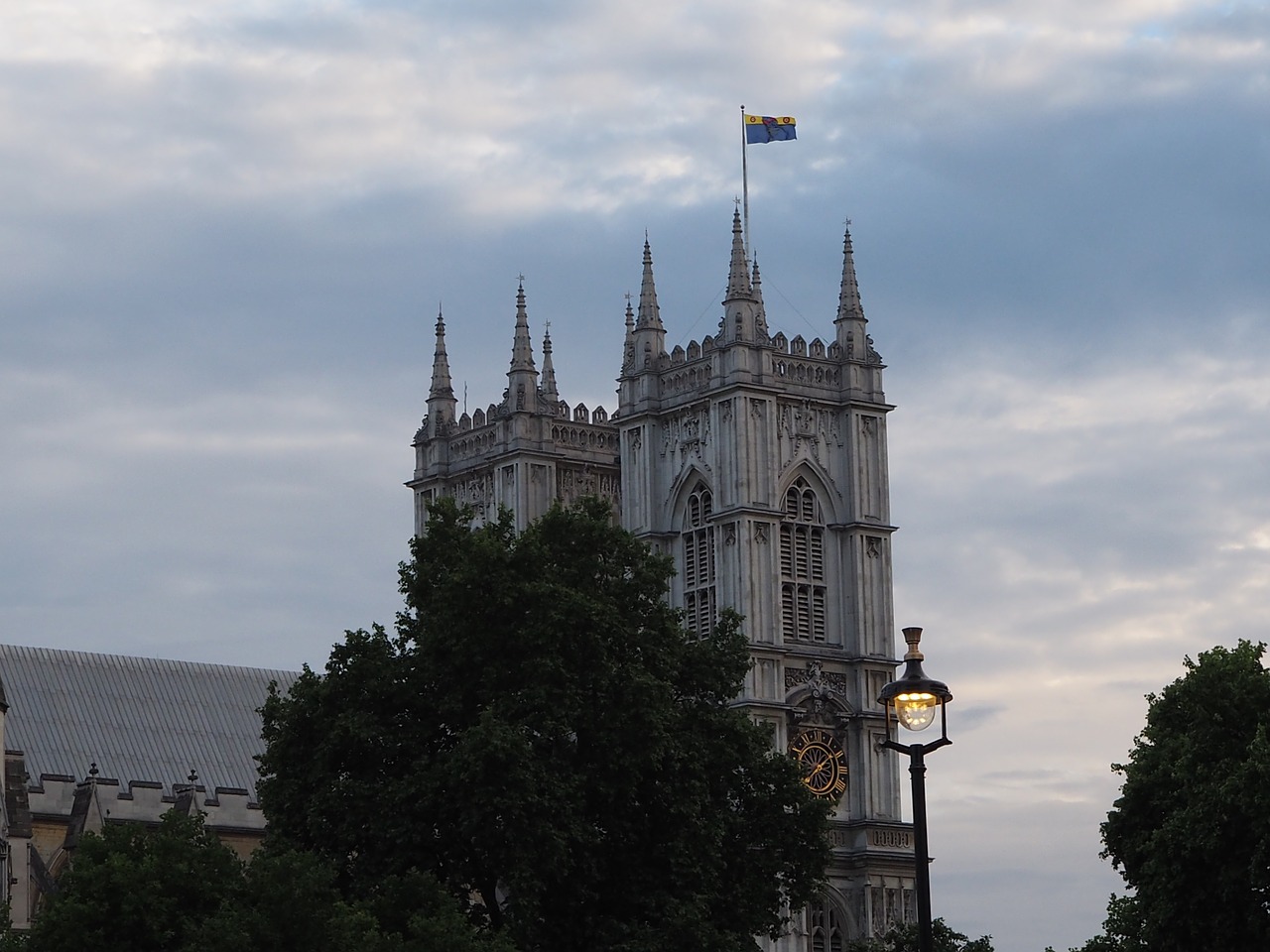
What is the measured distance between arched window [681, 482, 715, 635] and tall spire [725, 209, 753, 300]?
A: 6340 mm

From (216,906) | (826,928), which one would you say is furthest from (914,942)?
(216,906)

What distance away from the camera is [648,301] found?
107 m

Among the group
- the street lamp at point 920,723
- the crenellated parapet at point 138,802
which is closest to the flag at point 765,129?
the crenellated parapet at point 138,802

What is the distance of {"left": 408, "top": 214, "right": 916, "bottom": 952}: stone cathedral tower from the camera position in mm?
100312

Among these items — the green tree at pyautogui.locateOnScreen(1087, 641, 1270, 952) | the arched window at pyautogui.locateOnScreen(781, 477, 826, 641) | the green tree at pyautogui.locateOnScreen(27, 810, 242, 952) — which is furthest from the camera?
the arched window at pyautogui.locateOnScreen(781, 477, 826, 641)

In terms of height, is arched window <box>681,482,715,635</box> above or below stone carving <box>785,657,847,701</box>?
above

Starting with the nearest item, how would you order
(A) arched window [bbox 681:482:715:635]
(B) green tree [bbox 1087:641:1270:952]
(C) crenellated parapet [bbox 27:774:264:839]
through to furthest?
(B) green tree [bbox 1087:641:1270:952]
(C) crenellated parapet [bbox 27:774:264:839]
(A) arched window [bbox 681:482:715:635]

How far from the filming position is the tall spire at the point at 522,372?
362 ft

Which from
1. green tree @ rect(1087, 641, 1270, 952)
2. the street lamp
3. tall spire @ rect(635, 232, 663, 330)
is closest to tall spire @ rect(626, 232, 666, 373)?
tall spire @ rect(635, 232, 663, 330)

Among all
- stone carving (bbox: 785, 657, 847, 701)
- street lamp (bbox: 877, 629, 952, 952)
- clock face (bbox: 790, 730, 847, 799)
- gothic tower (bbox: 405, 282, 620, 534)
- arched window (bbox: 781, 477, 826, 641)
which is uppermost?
gothic tower (bbox: 405, 282, 620, 534)

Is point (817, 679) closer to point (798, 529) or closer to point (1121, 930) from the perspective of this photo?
point (798, 529)

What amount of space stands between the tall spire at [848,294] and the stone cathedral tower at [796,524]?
0.15 ft

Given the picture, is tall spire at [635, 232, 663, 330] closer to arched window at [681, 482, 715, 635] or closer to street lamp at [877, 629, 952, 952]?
arched window at [681, 482, 715, 635]

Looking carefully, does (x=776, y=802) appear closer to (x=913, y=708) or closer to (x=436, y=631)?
(x=436, y=631)
